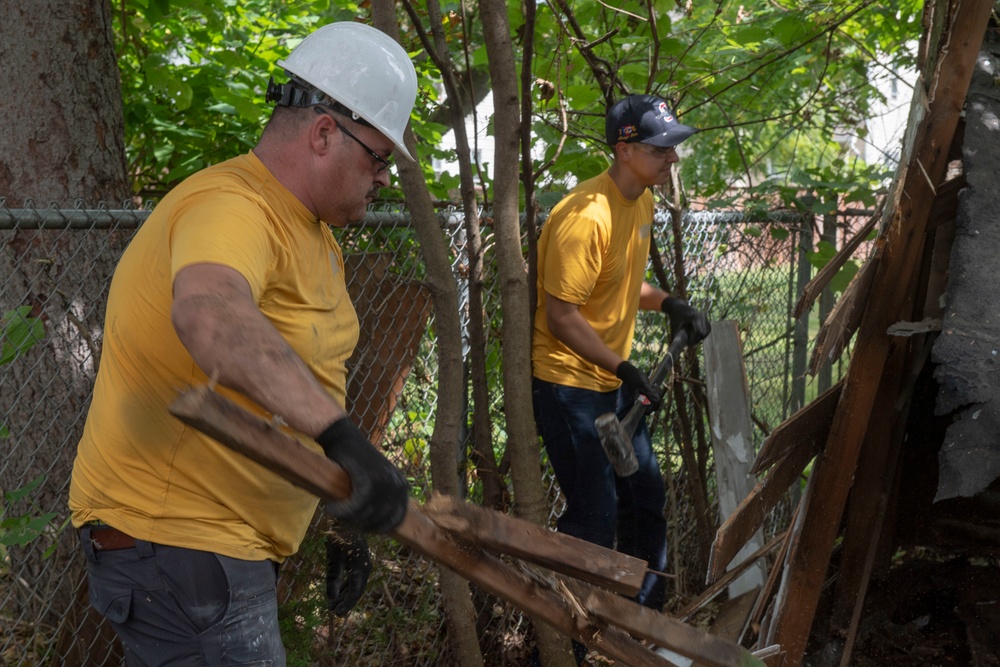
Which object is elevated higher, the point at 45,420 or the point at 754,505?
the point at 754,505

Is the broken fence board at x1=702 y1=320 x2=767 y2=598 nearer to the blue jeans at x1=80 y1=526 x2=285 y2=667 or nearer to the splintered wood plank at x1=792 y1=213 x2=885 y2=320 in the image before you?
the splintered wood plank at x1=792 y1=213 x2=885 y2=320

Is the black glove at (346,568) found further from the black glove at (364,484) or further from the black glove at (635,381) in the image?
the black glove at (635,381)

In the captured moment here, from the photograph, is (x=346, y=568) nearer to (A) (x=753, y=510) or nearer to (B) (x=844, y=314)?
(A) (x=753, y=510)

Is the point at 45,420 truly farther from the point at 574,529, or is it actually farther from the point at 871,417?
the point at 871,417

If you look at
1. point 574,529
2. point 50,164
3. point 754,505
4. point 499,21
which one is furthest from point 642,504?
point 50,164

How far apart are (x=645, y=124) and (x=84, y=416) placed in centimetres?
249

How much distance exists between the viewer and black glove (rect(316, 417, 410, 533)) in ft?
5.06

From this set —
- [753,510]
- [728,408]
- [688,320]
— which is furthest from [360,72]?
[728,408]

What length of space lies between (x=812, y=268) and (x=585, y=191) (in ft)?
7.77

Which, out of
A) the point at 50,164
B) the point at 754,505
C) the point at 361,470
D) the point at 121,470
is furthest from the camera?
the point at 50,164

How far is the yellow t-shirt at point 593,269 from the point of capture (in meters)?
3.74

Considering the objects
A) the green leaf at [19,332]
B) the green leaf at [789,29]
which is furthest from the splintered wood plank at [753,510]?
the green leaf at [789,29]

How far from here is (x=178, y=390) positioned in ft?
6.26

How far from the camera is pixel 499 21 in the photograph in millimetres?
3219
